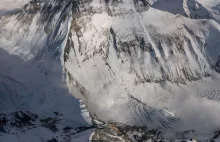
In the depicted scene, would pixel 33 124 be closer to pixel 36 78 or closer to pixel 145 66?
pixel 36 78

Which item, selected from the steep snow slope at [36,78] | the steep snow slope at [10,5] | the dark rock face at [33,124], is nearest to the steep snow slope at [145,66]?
the steep snow slope at [36,78]

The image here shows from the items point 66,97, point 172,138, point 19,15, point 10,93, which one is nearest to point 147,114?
point 172,138

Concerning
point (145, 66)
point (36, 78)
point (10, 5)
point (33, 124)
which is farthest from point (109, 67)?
point (10, 5)

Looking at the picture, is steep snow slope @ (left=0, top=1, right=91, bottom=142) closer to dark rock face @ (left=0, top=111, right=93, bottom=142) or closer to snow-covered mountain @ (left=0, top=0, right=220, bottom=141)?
dark rock face @ (left=0, top=111, right=93, bottom=142)

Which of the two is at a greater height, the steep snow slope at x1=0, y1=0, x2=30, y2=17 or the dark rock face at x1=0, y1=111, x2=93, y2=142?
the steep snow slope at x1=0, y1=0, x2=30, y2=17

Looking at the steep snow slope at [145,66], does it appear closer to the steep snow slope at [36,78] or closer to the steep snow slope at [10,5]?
the steep snow slope at [36,78]

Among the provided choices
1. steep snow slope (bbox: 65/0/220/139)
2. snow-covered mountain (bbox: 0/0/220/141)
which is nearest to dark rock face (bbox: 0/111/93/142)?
snow-covered mountain (bbox: 0/0/220/141)

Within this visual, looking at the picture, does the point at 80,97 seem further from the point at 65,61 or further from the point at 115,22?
the point at 115,22

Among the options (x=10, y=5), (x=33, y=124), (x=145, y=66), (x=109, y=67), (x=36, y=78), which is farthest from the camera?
(x=10, y=5)
